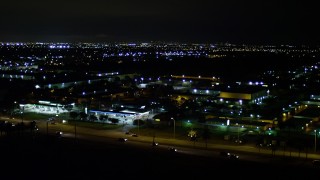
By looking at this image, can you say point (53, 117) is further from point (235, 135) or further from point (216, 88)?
point (216, 88)

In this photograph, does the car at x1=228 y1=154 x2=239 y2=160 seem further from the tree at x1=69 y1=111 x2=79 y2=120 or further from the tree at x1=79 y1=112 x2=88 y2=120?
the tree at x1=69 y1=111 x2=79 y2=120

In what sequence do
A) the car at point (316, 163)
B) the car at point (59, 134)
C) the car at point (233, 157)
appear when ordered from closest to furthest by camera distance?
1. the car at point (316, 163)
2. the car at point (233, 157)
3. the car at point (59, 134)

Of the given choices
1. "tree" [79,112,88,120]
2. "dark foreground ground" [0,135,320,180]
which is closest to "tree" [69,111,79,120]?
"tree" [79,112,88,120]

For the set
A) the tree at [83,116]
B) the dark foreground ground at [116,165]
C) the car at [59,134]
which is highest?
the tree at [83,116]

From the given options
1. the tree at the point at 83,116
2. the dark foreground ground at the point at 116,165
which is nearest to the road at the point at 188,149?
the dark foreground ground at the point at 116,165

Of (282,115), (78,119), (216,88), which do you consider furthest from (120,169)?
(216,88)

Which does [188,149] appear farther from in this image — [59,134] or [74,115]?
[74,115]

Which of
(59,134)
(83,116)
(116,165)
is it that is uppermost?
(83,116)

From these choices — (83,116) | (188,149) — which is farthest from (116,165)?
(83,116)

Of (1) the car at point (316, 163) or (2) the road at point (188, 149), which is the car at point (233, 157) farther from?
(1) the car at point (316, 163)
